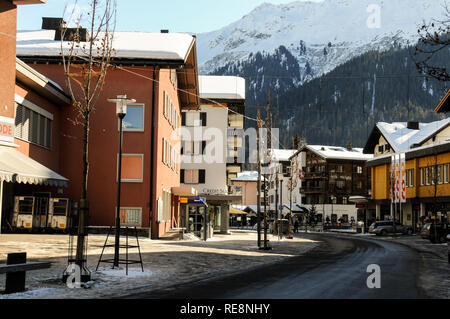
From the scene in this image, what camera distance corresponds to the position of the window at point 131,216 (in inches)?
1335

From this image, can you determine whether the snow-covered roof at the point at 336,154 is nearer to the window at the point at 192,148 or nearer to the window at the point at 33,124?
the window at the point at 192,148

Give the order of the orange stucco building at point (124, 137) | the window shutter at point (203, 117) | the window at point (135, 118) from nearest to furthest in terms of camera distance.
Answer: the orange stucco building at point (124, 137), the window at point (135, 118), the window shutter at point (203, 117)

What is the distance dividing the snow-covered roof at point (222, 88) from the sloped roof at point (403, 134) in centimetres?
2113

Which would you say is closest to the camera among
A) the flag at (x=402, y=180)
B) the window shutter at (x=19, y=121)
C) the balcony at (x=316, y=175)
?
the window shutter at (x=19, y=121)

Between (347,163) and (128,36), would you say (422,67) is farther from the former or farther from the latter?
(347,163)

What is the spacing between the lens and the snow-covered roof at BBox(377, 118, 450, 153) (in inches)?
2729

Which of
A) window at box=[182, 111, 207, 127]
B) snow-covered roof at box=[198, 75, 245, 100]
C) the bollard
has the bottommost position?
the bollard

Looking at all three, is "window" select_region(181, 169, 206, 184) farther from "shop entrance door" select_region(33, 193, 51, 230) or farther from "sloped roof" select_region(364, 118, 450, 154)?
"shop entrance door" select_region(33, 193, 51, 230)

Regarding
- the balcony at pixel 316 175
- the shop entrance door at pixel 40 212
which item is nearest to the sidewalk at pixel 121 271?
the shop entrance door at pixel 40 212

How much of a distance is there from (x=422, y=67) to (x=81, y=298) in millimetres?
8289

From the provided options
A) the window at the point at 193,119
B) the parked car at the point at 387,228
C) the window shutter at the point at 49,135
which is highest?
the window at the point at 193,119

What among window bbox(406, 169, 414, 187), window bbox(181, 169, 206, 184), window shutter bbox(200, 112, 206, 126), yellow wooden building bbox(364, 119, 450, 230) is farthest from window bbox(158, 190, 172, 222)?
window bbox(406, 169, 414, 187)

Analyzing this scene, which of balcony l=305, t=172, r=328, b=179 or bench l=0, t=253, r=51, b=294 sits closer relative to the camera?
bench l=0, t=253, r=51, b=294
